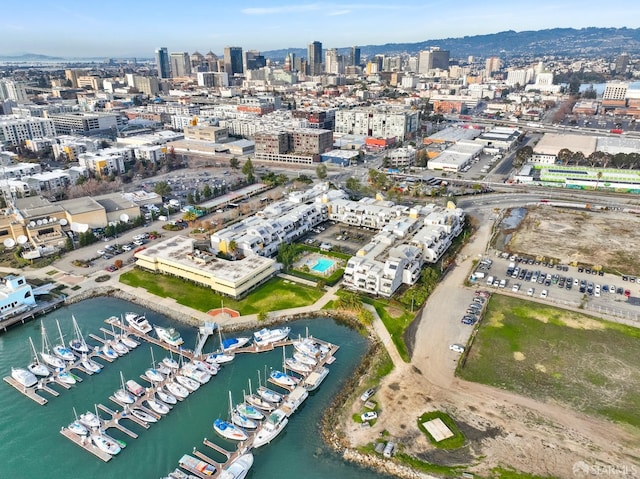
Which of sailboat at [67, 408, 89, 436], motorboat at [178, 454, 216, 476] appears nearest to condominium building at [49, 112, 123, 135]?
sailboat at [67, 408, 89, 436]

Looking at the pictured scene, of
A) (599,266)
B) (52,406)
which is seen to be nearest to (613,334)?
(599,266)

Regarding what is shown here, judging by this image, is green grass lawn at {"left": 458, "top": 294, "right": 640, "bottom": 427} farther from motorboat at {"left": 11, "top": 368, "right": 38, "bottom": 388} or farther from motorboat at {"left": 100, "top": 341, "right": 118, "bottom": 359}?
motorboat at {"left": 11, "top": 368, "right": 38, "bottom": 388}

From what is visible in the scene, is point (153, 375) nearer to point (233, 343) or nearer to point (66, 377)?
point (233, 343)

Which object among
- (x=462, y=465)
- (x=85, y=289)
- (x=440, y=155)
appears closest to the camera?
(x=462, y=465)

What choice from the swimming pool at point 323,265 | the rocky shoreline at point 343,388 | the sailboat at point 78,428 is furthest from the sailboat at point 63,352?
the swimming pool at point 323,265

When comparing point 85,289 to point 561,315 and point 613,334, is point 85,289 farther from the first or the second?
point 613,334
